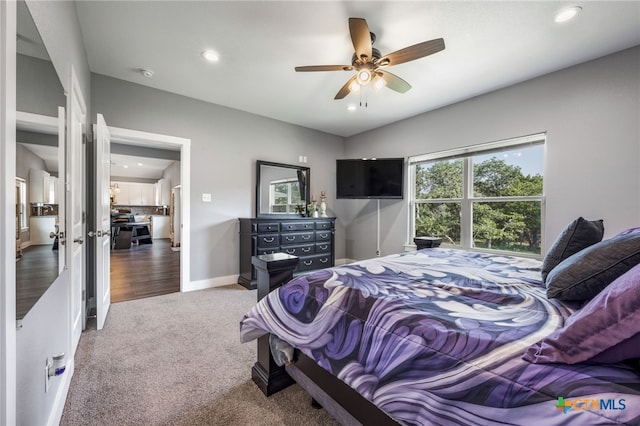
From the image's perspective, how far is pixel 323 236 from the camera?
14.7 ft

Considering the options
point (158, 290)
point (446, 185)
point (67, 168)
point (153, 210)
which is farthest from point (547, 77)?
point (153, 210)

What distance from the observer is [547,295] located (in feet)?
3.75

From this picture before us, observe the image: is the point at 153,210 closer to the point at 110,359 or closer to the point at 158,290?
the point at 158,290

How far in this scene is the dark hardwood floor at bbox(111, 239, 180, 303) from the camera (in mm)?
3568

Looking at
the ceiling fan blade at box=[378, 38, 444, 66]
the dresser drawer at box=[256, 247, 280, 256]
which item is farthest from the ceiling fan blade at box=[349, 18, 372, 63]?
the dresser drawer at box=[256, 247, 280, 256]

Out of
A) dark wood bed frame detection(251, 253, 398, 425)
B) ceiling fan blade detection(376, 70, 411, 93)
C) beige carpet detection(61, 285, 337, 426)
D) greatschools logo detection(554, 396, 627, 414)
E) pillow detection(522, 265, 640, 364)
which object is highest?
ceiling fan blade detection(376, 70, 411, 93)

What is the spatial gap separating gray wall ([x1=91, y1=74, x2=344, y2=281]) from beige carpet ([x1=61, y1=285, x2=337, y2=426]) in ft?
4.03

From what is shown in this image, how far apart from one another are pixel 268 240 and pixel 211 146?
1538 millimetres

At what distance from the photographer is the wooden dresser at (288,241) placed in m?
3.77

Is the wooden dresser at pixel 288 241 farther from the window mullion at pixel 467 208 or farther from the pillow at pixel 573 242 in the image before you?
the pillow at pixel 573 242

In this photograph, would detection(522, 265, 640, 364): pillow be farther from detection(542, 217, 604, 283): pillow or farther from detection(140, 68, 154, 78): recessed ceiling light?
detection(140, 68, 154, 78): recessed ceiling light

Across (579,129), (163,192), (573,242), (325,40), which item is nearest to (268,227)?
(325,40)

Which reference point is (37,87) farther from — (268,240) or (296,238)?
(296,238)

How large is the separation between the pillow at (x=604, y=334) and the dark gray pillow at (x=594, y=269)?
0.94 ft
